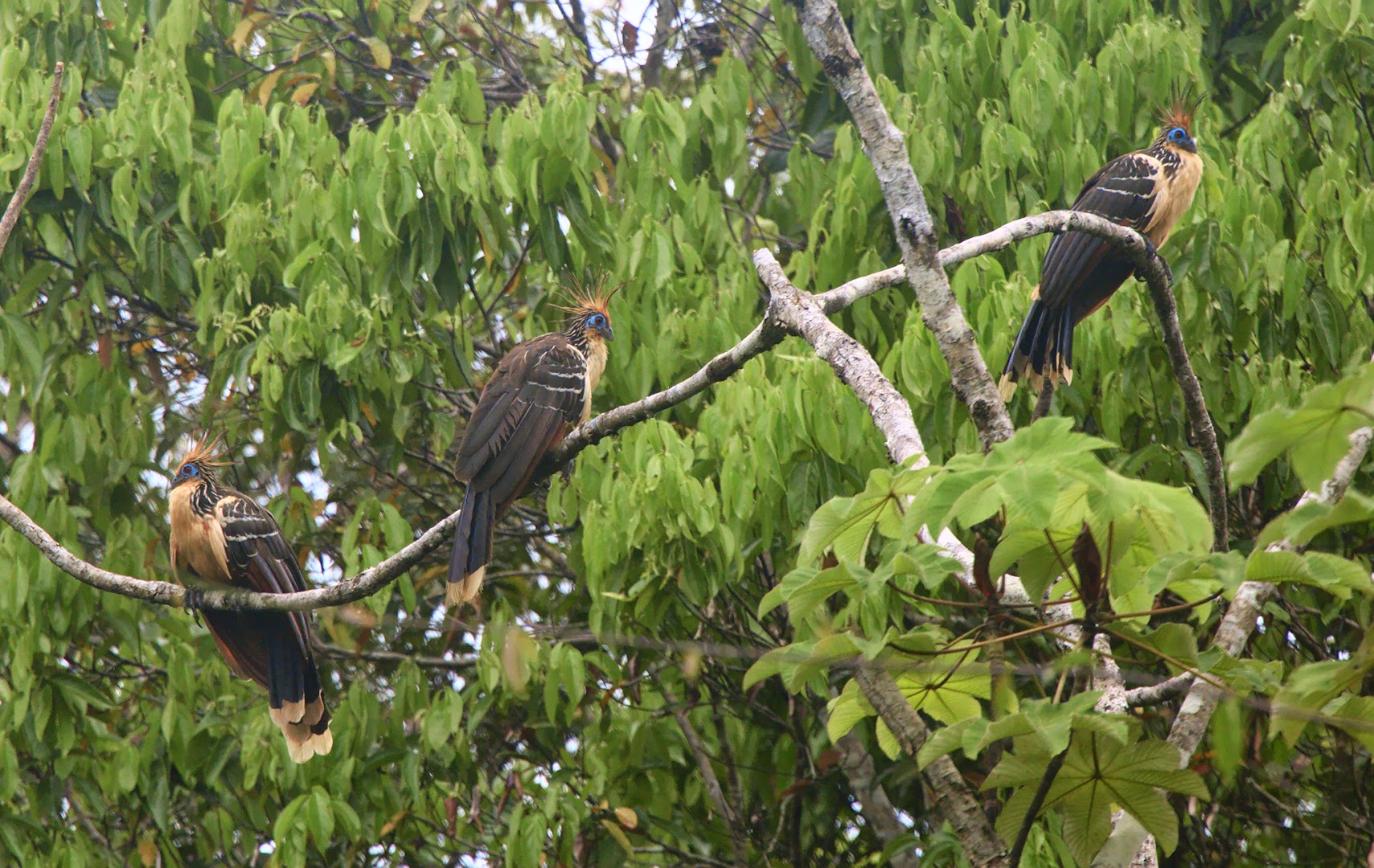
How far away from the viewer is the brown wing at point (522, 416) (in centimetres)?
371

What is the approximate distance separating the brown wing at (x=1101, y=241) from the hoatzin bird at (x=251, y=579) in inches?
89.6

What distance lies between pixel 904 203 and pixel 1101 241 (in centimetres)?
78

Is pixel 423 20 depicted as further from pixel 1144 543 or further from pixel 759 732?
pixel 1144 543

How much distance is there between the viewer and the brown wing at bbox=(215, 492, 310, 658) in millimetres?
3889

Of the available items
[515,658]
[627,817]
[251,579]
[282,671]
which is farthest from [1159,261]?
[282,671]

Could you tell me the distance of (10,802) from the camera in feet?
14.8

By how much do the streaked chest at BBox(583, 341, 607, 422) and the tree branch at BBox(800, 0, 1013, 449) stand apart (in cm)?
159

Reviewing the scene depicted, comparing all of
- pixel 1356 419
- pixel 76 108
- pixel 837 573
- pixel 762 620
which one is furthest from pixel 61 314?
pixel 1356 419

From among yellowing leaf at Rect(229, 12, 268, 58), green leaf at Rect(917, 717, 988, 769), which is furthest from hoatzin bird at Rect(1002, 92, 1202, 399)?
yellowing leaf at Rect(229, 12, 268, 58)

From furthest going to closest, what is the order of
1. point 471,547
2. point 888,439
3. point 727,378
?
point 471,547 < point 727,378 < point 888,439

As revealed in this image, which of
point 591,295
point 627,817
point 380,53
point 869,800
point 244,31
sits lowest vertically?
point 869,800

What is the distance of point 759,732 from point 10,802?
8.14ft

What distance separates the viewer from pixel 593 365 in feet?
13.6

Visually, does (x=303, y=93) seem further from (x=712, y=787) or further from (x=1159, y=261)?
(x=1159, y=261)
